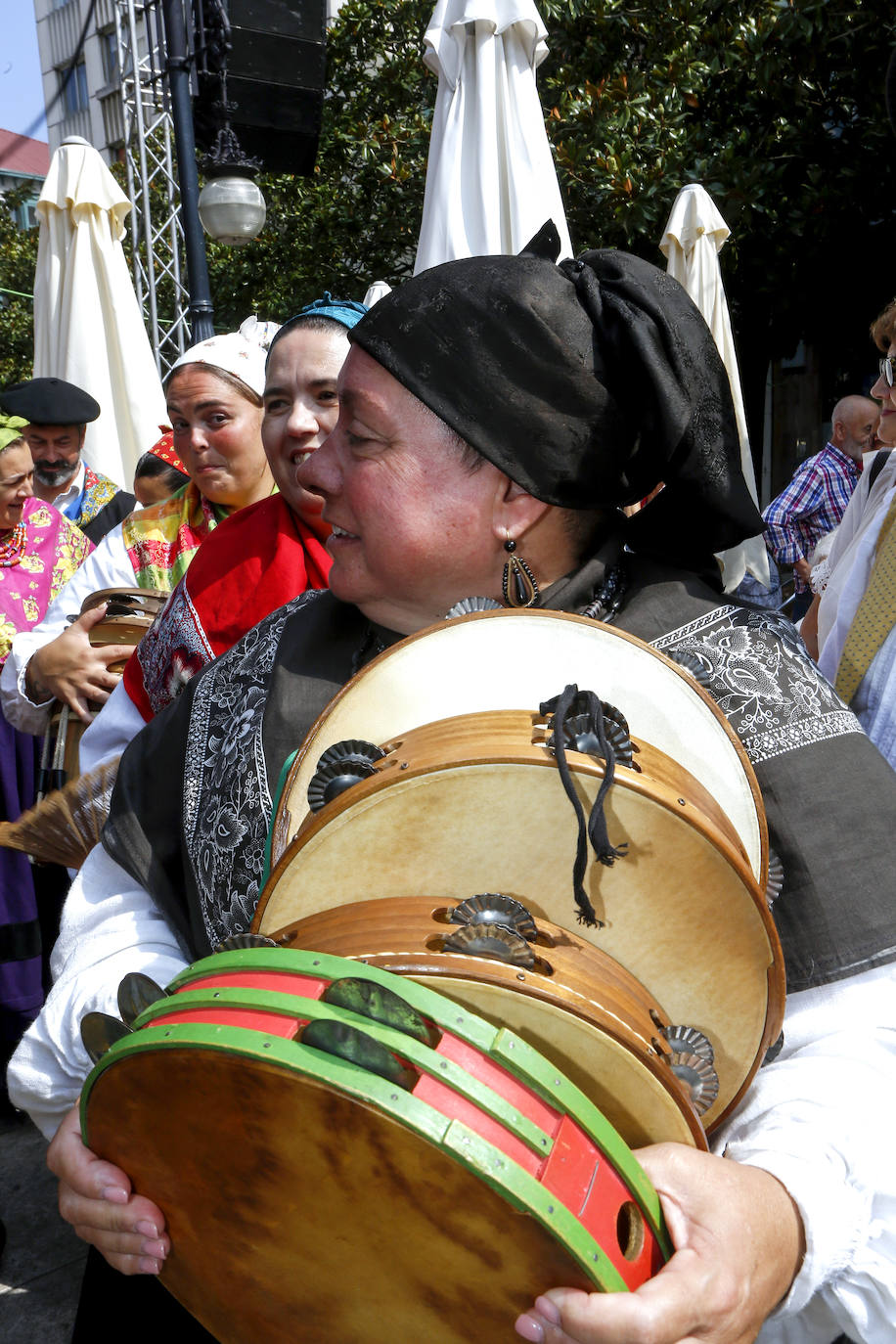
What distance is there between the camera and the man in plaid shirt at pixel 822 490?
6.89 m

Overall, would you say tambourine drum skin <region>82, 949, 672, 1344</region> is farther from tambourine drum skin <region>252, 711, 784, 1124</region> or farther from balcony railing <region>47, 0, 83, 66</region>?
balcony railing <region>47, 0, 83, 66</region>

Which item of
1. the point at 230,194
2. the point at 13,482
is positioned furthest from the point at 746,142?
the point at 13,482

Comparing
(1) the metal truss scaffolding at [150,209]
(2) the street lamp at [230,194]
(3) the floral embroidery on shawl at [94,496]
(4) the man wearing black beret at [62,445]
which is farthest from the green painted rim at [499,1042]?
(1) the metal truss scaffolding at [150,209]

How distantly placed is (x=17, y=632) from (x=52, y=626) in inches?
39.2

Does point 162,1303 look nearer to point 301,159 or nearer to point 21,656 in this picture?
point 21,656

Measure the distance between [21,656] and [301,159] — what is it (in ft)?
23.5

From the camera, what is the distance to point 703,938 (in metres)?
1.12

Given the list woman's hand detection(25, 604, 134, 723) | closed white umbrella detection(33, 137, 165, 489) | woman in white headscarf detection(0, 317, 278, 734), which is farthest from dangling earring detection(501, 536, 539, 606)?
closed white umbrella detection(33, 137, 165, 489)

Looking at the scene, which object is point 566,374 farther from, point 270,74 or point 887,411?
point 270,74

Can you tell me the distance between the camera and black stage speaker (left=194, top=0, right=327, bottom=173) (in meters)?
8.24

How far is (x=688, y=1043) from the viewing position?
106 cm

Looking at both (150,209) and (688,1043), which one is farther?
(150,209)

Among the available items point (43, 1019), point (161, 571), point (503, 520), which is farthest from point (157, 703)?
point (161, 571)

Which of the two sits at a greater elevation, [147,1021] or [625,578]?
[625,578]
